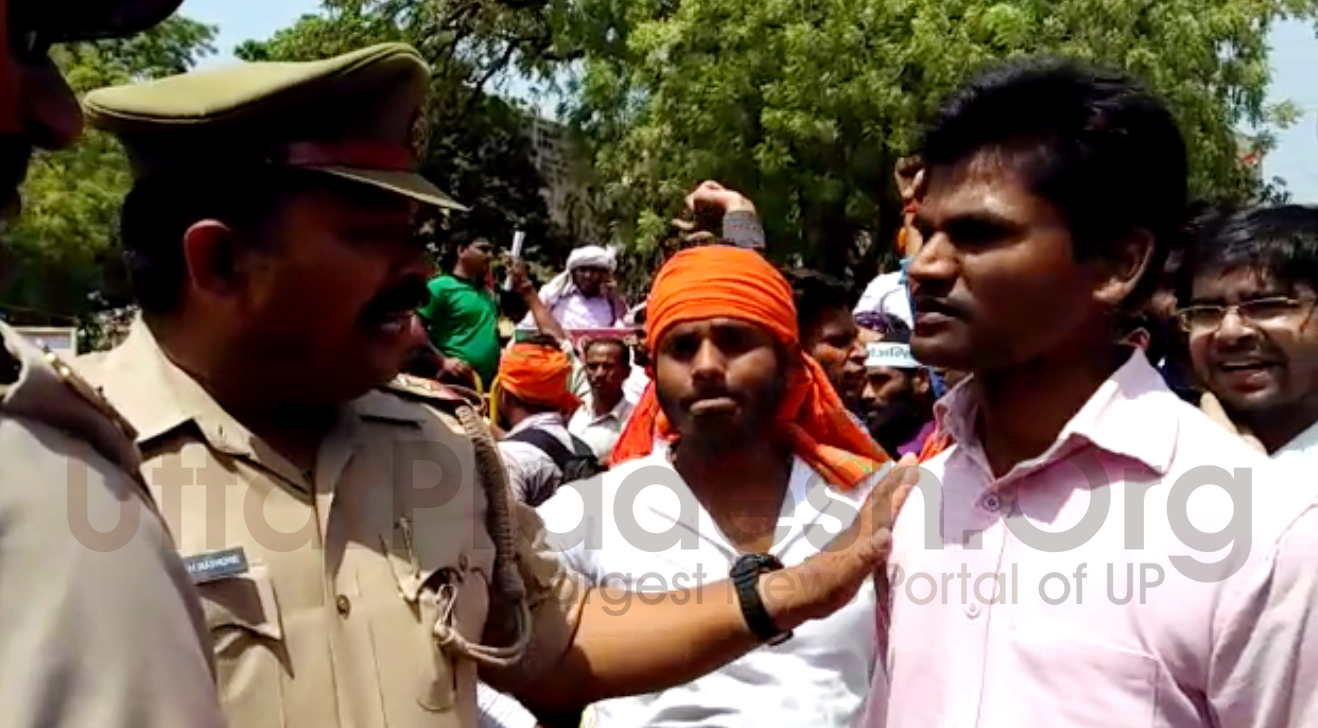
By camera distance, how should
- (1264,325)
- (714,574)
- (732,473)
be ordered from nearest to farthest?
1. (714,574)
2. (732,473)
3. (1264,325)

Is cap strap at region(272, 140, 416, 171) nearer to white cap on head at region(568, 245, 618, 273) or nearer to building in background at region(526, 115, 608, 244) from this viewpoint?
white cap on head at region(568, 245, 618, 273)

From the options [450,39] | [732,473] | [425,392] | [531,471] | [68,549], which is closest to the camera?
[68,549]

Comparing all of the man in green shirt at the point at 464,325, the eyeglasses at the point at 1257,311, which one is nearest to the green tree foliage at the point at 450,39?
the man in green shirt at the point at 464,325

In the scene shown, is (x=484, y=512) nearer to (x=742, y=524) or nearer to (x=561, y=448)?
(x=742, y=524)

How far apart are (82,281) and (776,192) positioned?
26.2 meters

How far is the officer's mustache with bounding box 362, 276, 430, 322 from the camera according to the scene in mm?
2248

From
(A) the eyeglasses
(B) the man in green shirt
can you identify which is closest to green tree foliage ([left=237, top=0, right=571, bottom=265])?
(B) the man in green shirt

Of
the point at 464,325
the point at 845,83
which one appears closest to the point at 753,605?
the point at 464,325

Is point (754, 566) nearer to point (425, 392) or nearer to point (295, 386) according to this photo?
point (425, 392)

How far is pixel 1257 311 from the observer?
12.8ft

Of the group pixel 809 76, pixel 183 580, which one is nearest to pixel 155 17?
pixel 183 580

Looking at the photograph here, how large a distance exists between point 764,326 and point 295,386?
1425 mm

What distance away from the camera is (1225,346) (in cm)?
393

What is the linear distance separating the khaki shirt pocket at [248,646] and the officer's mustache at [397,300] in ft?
1.23
